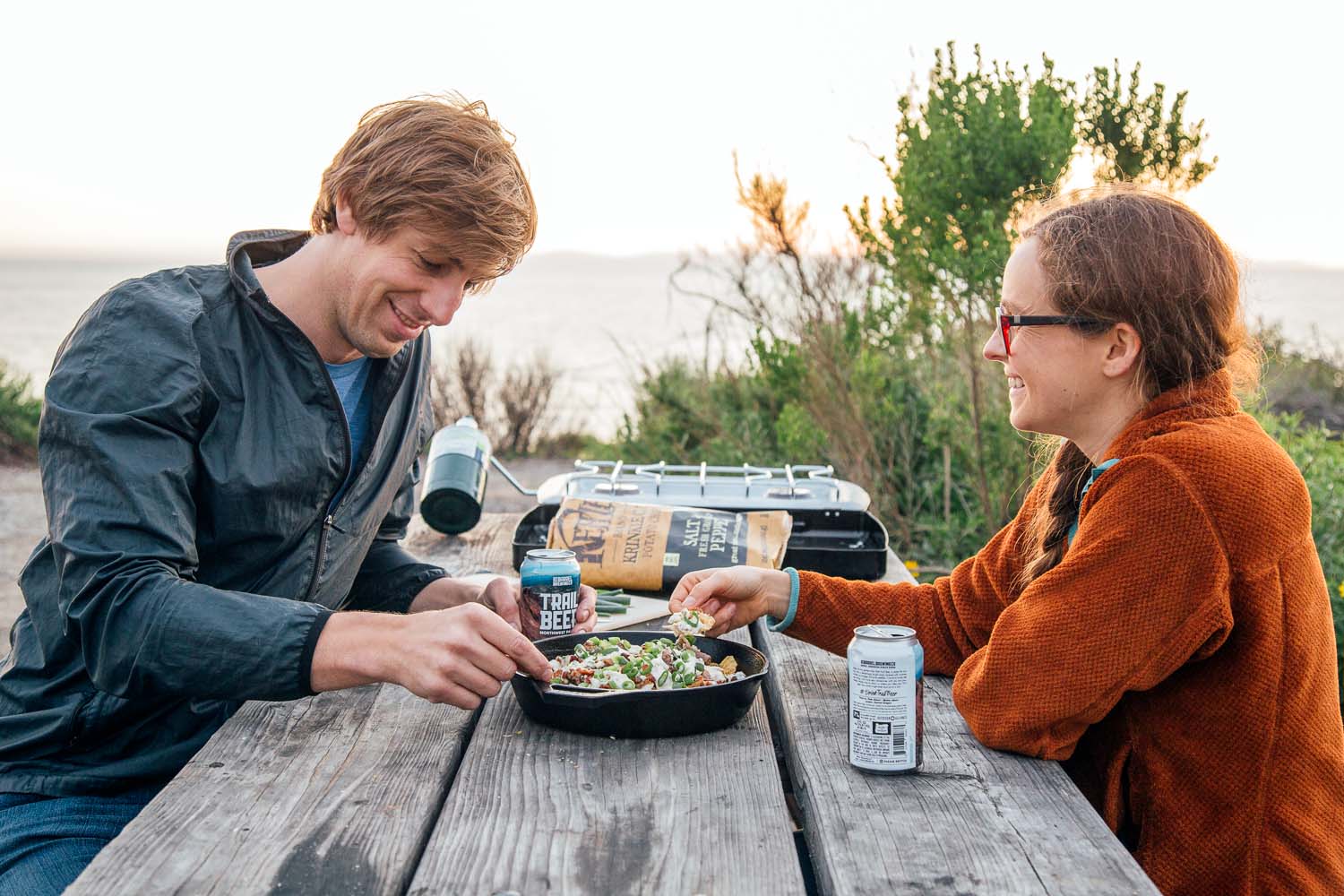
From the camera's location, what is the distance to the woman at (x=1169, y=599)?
161 centimetres

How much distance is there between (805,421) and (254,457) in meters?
3.67

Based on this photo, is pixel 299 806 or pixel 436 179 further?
pixel 436 179

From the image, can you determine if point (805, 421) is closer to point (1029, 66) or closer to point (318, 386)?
point (1029, 66)

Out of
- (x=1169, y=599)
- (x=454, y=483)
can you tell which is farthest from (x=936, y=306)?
(x=1169, y=599)

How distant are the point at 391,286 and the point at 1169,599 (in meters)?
1.41

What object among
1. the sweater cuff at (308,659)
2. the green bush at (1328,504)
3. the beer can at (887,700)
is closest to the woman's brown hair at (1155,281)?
the beer can at (887,700)

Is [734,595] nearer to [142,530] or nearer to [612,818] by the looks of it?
[612,818]

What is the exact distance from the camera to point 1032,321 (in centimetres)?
187

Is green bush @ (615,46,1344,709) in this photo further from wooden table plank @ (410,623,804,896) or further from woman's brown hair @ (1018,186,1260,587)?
wooden table plank @ (410,623,804,896)

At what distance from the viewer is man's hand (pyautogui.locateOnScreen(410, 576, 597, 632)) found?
2.14m

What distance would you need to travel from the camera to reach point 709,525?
2789mm

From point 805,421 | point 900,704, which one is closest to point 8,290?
point 805,421

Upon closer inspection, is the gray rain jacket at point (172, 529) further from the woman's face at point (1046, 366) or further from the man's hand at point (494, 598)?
the woman's face at point (1046, 366)

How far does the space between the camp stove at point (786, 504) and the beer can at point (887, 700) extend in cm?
119
